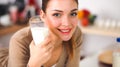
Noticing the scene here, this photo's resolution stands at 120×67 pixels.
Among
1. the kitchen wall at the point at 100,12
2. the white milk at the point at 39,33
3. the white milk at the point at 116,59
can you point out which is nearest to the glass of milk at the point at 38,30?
the white milk at the point at 39,33

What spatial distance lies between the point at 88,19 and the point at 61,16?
1.04 meters

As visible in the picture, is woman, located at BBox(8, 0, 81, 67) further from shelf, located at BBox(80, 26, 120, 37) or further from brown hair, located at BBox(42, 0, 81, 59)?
shelf, located at BBox(80, 26, 120, 37)

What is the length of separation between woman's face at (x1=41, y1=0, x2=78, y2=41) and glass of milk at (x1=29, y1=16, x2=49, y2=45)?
24 millimetres

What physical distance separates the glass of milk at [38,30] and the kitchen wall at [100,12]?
1031 millimetres

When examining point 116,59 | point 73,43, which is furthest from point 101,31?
point 73,43

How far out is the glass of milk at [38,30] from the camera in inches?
21.6

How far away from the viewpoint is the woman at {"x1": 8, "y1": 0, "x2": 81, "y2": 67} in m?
0.57

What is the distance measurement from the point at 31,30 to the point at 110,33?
0.93 metres

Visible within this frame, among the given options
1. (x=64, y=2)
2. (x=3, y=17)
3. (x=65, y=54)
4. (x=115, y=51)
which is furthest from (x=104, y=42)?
(x=64, y=2)

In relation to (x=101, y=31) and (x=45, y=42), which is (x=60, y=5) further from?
(x=101, y=31)

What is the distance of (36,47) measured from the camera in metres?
0.57

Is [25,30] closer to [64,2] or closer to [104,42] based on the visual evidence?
[64,2]

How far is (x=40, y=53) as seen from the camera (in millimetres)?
573

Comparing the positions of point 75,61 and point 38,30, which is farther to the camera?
point 75,61
